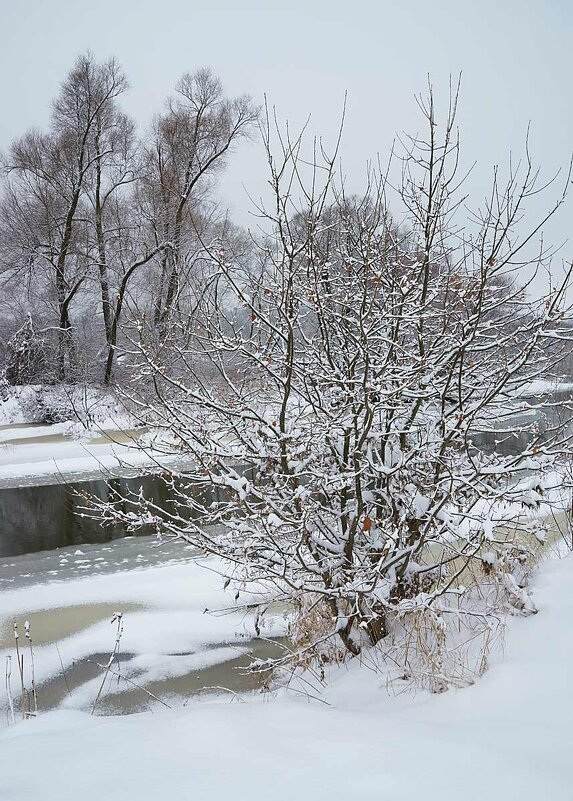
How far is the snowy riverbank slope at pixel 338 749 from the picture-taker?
2.28 m

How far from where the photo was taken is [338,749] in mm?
2611

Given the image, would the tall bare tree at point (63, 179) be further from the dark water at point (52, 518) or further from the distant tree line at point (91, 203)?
the dark water at point (52, 518)

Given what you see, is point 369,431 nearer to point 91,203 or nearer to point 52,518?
point 52,518

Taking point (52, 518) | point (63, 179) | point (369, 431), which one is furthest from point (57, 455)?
point (369, 431)

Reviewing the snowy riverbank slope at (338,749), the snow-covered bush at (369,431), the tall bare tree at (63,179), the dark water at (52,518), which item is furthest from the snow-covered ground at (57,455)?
the snowy riverbank slope at (338,749)

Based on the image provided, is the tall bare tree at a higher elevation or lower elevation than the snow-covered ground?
higher

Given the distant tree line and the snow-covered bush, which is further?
the distant tree line

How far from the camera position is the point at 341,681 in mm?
4098

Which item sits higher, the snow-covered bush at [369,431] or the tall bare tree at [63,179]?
the tall bare tree at [63,179]

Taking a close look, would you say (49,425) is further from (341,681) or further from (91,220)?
(341,681)

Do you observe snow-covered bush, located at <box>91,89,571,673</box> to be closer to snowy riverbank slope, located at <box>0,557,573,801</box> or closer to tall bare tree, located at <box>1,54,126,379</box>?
snowy riverbank slope, located at <box>0,557,573,801</box>

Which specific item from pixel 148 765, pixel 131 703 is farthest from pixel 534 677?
pixel 131 703

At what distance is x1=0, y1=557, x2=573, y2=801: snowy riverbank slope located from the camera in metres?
2.28

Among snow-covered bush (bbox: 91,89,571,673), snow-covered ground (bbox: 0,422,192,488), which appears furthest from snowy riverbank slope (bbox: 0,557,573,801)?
snow-covered ground (bbox: 0,422,192,488)
